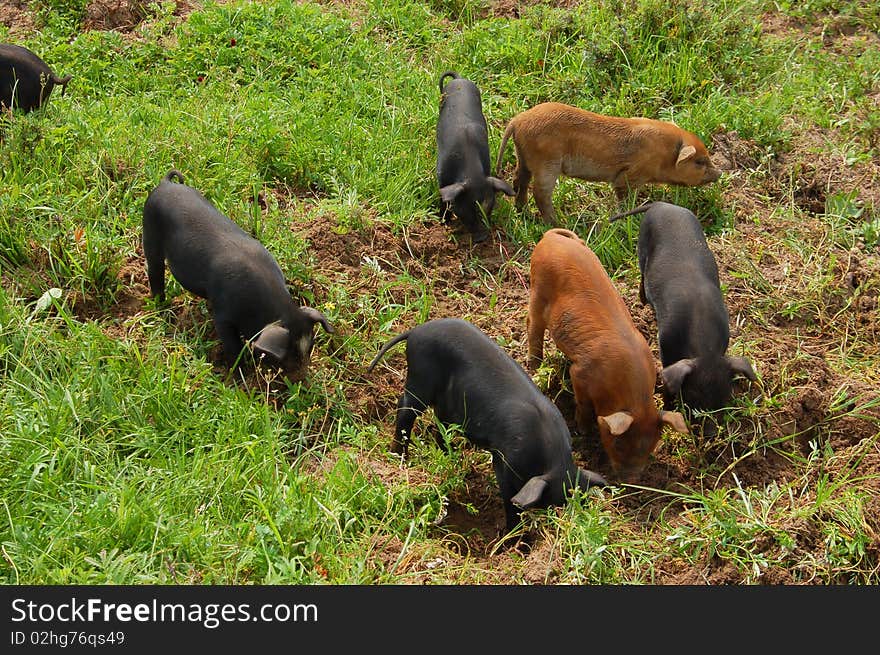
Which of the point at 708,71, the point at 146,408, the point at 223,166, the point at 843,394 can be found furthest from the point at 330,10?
the point at 843,394

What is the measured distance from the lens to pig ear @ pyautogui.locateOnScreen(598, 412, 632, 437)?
5.61 meters

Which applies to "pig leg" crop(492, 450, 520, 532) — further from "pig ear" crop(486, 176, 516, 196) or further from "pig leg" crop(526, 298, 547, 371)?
"pig ear" crop(486, 176, 516, 196)

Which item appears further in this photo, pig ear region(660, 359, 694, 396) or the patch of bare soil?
the patch of bare soil

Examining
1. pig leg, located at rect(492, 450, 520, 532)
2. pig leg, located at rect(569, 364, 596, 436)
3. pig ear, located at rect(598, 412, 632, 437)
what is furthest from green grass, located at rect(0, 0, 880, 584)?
pig leg, located at rect(569, 364, 596, 436)

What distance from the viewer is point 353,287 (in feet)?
23.3

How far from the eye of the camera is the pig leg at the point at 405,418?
235 inches

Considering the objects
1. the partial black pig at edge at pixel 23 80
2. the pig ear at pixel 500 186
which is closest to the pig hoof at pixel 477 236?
the pig ear at pixel 500 186

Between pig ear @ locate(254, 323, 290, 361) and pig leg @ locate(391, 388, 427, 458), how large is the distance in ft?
2.54

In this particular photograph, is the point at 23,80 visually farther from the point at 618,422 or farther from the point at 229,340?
the point at 618,422

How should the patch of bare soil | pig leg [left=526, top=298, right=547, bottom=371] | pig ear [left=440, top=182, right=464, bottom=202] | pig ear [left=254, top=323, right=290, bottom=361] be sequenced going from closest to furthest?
pig ear [left=254, top=323, right=290, bottom=361] → pig leg [left=526, top=298, right=547, bottom=371] → pig ear [left=440, top=182, right=464, bottom=202] → the patch of bare soil

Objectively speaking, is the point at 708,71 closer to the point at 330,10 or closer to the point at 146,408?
the point at 330,10

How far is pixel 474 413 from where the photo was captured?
5.66 m

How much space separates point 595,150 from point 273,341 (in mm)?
3391

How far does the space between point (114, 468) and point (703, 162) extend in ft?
16.9
